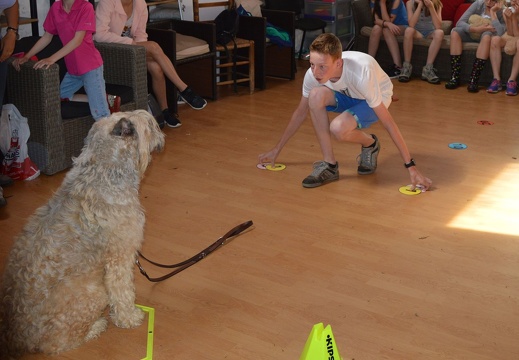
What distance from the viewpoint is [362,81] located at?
4398 millimetres

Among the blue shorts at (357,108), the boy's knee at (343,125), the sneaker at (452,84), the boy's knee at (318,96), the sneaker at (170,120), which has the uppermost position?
the boy's knee at (318,96)

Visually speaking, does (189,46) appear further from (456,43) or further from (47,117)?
(456,43)

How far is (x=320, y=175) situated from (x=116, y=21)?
7.09ft

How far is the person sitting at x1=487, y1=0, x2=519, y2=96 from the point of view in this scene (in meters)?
6.94

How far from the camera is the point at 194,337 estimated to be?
121 inches

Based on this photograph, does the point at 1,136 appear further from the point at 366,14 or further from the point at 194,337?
the point at 366,14

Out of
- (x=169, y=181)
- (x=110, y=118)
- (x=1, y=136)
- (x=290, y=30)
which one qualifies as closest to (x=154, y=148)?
(x=110, y=118)

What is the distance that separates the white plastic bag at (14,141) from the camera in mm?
4781

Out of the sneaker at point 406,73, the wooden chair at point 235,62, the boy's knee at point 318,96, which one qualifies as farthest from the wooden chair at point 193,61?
the sneaker at point 406,73

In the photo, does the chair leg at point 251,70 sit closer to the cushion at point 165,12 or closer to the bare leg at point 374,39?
the cushion at point 165,12

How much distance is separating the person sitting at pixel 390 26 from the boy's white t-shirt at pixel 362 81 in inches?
128

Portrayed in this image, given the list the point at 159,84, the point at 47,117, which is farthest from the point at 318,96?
the point at 159,84

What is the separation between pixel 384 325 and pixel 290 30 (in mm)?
4824

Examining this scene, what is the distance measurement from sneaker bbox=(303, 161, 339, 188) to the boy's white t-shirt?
48 cm
